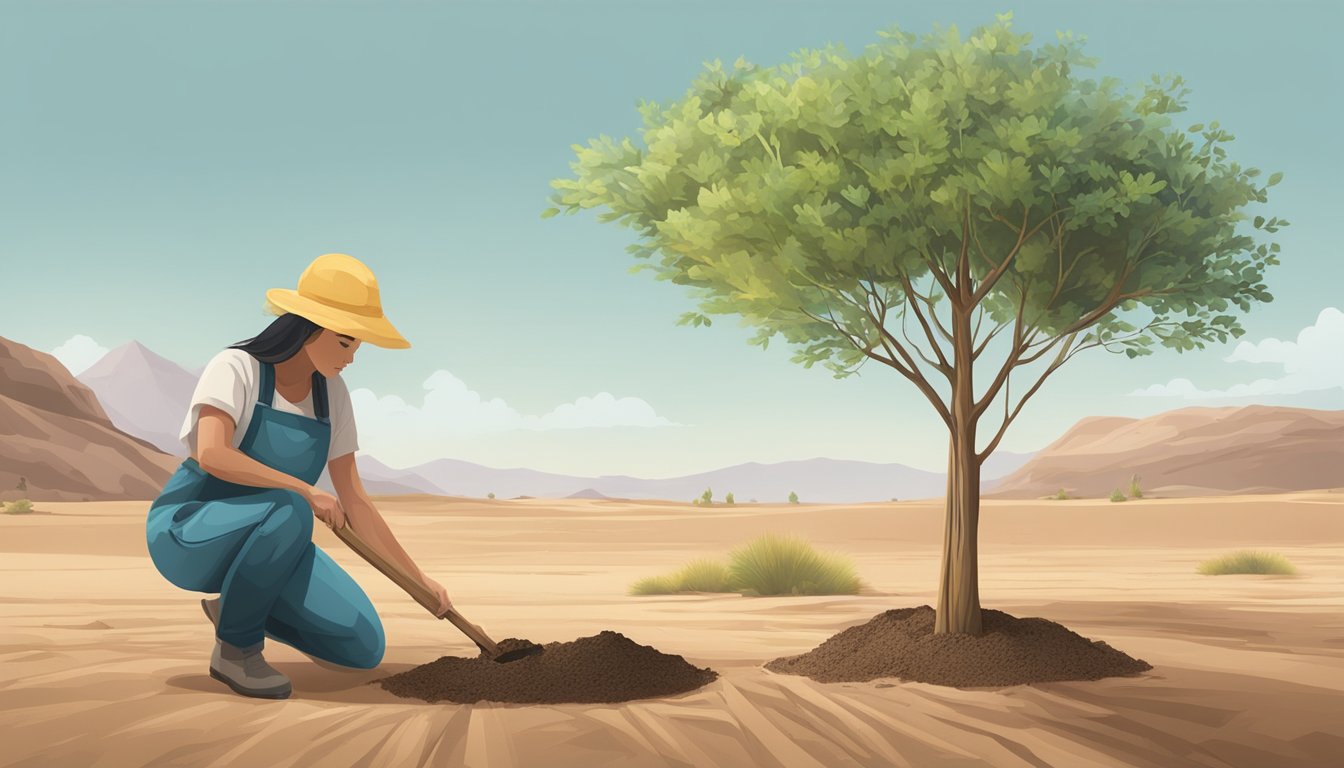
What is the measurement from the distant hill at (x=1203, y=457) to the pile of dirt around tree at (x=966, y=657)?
2502 inches

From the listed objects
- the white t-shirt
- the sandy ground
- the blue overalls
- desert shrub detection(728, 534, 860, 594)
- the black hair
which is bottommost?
the sandy ground

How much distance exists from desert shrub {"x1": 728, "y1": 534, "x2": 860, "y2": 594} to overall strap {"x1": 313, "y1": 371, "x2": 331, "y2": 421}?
30.0 ft

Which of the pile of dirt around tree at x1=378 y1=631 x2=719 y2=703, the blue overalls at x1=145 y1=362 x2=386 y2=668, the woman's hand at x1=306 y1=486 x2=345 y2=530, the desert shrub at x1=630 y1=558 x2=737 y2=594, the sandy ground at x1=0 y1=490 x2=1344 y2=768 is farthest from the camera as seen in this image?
the desert shrub at x1=630 y1=558 x2=737 y2=594

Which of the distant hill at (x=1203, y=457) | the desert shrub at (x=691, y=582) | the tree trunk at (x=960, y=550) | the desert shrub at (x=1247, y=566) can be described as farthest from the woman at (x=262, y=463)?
the distant hill at (x=1203, y=457)

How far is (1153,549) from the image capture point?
1005 inches

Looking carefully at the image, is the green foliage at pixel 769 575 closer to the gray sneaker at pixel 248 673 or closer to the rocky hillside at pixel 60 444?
the gray sneaker at pixel 248 673

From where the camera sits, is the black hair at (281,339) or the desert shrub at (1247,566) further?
the desert shrub at (1247,566)

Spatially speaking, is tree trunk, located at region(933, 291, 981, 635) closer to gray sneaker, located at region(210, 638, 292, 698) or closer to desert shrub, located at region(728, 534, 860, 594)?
gray sneaker, located at region(210, 638, 292, 698)

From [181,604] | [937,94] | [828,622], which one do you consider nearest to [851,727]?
[937,94]

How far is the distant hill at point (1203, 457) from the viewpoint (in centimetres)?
7865

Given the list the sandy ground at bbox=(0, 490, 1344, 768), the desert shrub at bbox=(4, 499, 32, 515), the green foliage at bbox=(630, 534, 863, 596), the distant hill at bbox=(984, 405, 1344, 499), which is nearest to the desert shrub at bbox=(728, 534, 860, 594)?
the green foliage at bbox=(630, 534, 863, 596)

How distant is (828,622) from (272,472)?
6.61m

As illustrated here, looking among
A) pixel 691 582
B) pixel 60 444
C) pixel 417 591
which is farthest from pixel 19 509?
pixel 417 591

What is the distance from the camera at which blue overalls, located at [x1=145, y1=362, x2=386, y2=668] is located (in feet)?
21.1
